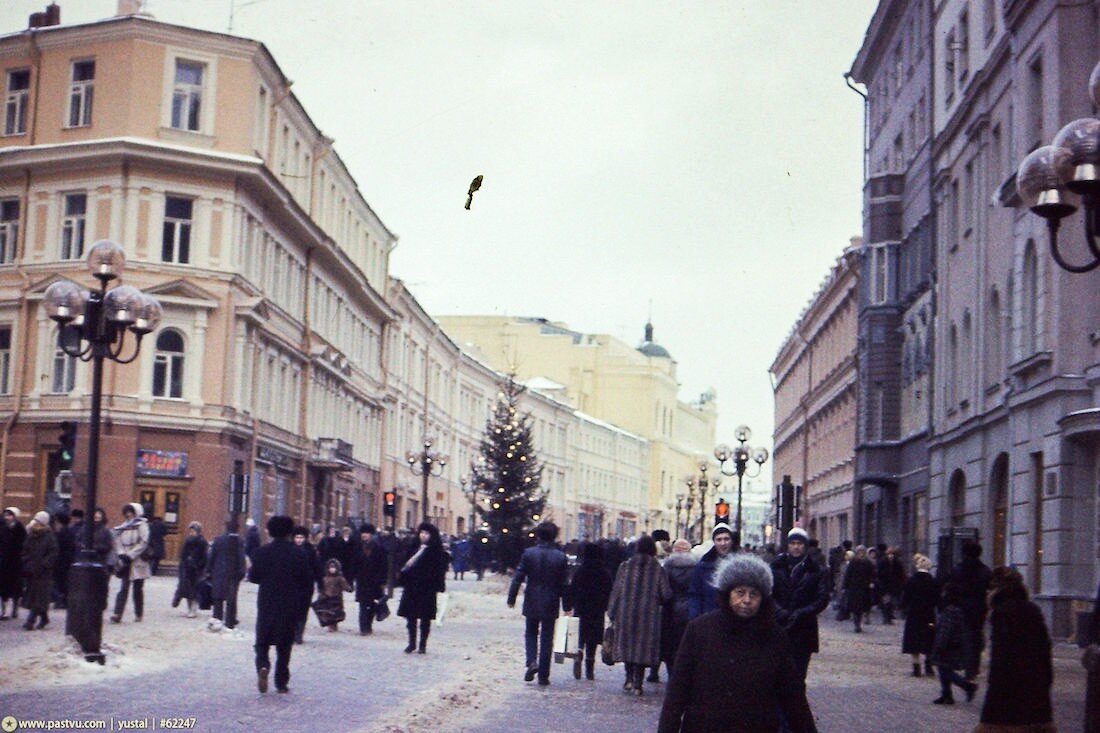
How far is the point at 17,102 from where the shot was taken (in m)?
47.5

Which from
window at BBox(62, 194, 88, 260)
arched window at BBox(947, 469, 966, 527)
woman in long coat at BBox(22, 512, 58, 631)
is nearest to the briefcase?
woman in long coat at BBox(22, 512, 58, 631)

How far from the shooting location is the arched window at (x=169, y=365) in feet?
150

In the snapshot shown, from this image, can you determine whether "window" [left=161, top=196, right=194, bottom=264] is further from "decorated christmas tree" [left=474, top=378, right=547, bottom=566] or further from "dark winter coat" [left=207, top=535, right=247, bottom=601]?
"dark winter coat" [left=207, top=535, right=247, bottom=601]

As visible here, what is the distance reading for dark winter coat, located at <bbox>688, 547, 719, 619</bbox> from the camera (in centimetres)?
1518

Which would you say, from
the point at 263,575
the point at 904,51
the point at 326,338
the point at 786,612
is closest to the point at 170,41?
the point at 326,338

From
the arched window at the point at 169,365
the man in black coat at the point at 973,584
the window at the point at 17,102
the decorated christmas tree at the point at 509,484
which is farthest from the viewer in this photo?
the decorated christmas tree at the point at 509,484

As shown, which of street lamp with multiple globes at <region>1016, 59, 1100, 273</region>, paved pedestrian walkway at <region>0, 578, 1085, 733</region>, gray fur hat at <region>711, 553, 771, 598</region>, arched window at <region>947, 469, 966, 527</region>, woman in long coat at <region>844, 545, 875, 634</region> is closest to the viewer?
gray fur hat at <region>711, 553, 771, 598</region>

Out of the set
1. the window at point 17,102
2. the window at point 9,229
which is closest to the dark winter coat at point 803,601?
the window at point 9,229

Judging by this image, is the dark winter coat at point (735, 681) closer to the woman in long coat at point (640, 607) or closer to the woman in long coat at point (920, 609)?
the woman in long coat at point (640, 607)

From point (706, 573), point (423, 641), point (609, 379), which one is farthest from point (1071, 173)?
point (609, 379)

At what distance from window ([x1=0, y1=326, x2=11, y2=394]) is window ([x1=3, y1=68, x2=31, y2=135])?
5652 millimetres

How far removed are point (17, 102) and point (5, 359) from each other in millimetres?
7328

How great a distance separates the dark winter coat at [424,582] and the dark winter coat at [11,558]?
6276 mm

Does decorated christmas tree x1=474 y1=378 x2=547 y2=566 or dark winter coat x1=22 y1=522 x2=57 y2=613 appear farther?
decorated christmas tree x1=474 y1=378 x2=547 y2=566
